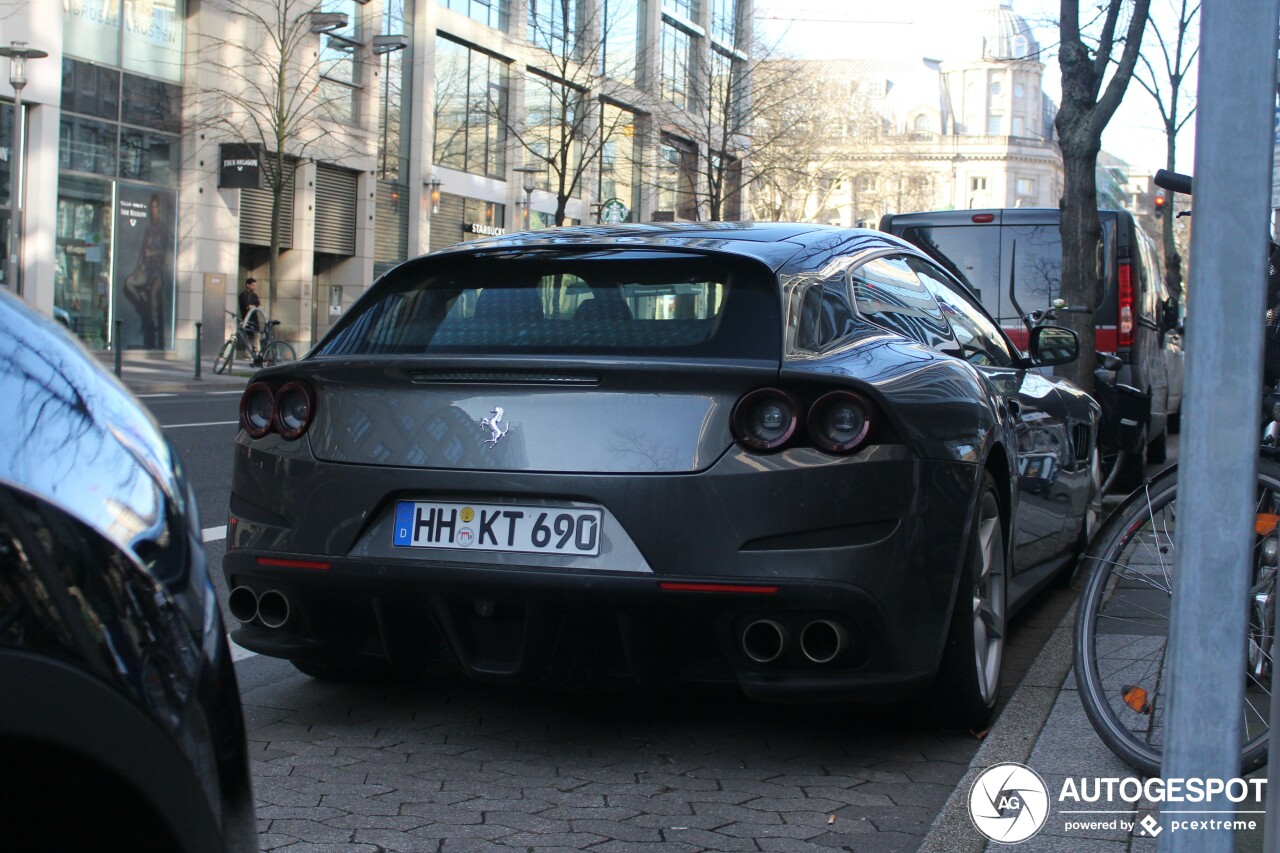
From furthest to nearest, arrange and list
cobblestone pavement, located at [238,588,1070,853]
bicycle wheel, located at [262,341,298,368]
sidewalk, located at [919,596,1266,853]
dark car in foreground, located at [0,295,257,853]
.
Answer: bicycle wheel, located at [262,341,298,368] < cobblestone pavement, located at [238,588,1070,853] < sidewalk, located at [919,596,1266,853] < dark car in foreground, located at [0,295,257,853]

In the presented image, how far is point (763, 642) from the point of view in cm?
371

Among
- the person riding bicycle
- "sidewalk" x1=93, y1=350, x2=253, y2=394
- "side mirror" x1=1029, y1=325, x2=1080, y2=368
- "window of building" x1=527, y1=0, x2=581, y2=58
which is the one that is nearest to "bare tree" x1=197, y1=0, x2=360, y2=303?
the person riding bicycle

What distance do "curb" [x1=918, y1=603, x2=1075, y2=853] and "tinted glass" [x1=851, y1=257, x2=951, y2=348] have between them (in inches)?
42.5

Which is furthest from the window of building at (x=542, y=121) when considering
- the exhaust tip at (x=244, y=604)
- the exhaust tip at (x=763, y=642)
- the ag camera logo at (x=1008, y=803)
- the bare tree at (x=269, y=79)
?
the ag camera logo at (x=1008, y=803)

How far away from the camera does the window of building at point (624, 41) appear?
40.7 m

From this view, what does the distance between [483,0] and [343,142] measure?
8.19 m

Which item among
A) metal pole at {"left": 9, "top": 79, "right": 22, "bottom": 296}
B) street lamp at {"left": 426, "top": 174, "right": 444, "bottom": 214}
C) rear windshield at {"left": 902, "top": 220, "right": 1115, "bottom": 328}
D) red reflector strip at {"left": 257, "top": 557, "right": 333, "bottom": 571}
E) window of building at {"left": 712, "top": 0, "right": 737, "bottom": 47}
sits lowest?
red reflector strip at {"left": 257, "top": 557, "right": 333, "bottom": 571}

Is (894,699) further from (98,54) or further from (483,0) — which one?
(483,0)

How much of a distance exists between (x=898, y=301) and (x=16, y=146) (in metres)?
21.3

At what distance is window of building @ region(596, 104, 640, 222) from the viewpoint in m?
45.3

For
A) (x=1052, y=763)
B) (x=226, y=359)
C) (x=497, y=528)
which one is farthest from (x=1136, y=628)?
(x=226, y=359)

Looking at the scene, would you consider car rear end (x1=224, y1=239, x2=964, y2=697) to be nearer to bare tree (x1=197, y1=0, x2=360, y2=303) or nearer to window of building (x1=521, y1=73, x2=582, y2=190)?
bare tree (x1=197, y1=0, x2=360, y2=303)

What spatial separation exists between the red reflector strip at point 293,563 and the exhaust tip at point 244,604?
0.46ft

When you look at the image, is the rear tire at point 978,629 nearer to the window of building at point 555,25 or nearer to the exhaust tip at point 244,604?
the exhaust tip at point 244,604
